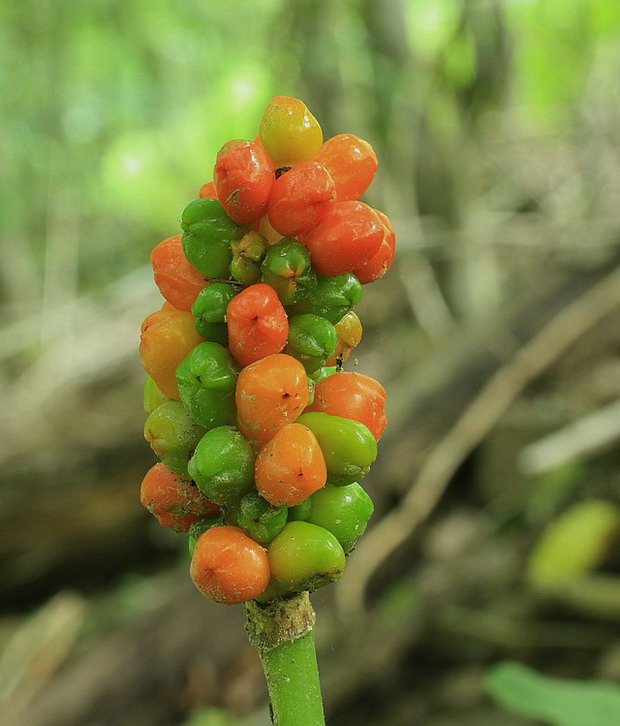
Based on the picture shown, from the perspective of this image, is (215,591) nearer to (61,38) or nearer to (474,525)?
(474,525)

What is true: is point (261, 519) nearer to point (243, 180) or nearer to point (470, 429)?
point (243, 180)

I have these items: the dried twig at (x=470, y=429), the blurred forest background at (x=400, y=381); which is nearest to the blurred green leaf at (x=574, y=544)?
the blurred forest background at (x=400, y=381)

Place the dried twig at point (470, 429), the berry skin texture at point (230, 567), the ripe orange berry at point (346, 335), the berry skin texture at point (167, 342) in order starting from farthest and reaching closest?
the dried twig at point (470, 429)
the ripe orange berry at point (346, 335)
the berry skin texture at point (167, 342)
the berry skin texture at point (230, 567)

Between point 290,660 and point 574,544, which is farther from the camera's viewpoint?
point 574,544

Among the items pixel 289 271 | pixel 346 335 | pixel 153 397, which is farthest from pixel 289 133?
pixel 153 397

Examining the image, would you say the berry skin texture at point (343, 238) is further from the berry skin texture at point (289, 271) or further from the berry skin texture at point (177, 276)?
the berry skin texture at point (177, 276)

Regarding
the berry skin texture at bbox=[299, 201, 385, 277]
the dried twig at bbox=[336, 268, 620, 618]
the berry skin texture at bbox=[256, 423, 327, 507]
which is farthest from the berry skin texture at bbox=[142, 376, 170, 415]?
the dried twig at bbox=[336, 268, 620, 618]
